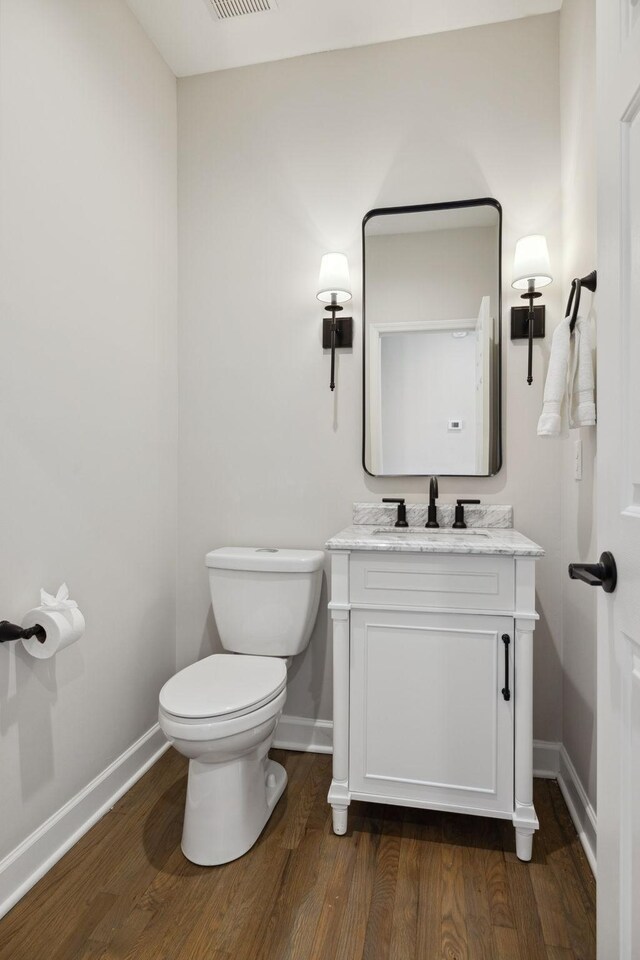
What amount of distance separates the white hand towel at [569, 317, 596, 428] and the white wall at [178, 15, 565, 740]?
39 cm

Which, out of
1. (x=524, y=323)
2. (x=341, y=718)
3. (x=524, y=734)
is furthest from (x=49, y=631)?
(x=524, y=323)

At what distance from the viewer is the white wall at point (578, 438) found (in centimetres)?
156

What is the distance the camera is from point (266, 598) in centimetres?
193

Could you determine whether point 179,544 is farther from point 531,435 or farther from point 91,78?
point 91,78

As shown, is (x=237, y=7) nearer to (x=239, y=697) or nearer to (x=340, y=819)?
(x=239, y=697)

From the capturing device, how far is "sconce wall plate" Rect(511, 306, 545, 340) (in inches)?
75.0

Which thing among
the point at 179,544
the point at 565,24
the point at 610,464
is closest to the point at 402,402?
the point at 179,544

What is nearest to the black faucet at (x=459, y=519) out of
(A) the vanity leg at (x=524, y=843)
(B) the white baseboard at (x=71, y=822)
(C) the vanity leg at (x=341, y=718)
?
(C) the vanity leg at (x=341, y=718)

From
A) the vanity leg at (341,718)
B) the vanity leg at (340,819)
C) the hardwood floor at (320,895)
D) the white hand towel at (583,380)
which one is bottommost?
the hardwood floor at (320,895)

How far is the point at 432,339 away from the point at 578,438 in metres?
0.64

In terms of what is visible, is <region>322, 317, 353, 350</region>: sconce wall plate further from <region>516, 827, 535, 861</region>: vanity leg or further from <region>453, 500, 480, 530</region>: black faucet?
<region>516, 827, 535, 861</region>: vanity leg

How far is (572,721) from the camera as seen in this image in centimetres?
180

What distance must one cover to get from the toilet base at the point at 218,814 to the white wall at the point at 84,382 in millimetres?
393

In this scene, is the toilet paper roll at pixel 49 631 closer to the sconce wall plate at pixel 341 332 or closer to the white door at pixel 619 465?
the white door at pixel 619 465
